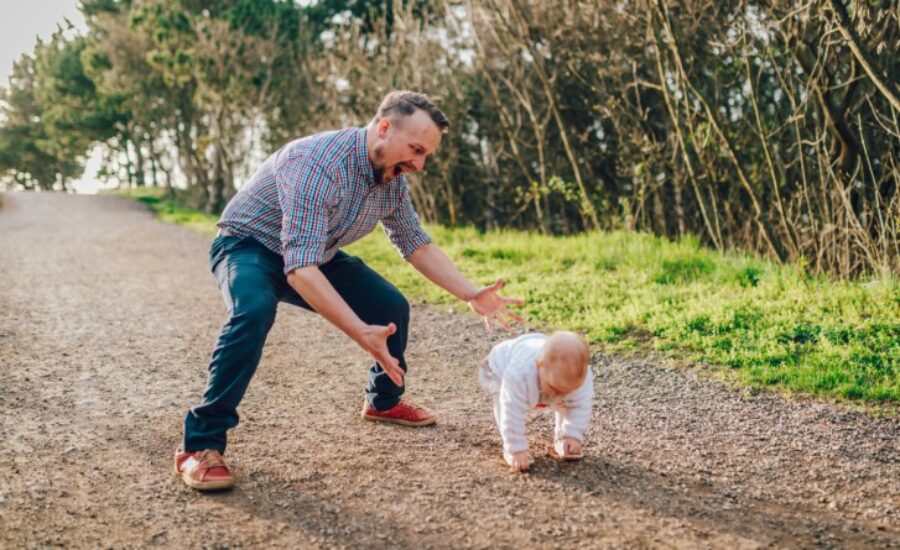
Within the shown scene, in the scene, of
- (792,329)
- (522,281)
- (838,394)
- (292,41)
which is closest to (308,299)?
(838,394)

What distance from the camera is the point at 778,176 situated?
7.94 meters

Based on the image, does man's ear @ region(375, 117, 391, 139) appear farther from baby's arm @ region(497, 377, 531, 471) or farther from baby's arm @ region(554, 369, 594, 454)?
baby's arm @ region(554, 369, 594, 454)

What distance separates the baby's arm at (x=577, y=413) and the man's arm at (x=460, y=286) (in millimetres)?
523

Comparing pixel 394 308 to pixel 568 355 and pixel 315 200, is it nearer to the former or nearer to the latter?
pixel 315 200

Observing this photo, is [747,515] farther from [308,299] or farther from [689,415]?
[308,299]

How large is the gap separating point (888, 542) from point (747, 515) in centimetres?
47

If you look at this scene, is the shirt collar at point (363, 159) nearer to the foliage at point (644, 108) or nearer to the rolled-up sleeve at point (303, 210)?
the rolled-up sleeve at point (303, 210)

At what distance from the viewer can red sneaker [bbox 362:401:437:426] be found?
4055mm

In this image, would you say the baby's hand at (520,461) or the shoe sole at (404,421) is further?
the shoe sole at (404,421)

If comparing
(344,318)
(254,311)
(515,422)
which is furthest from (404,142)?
(515,422)

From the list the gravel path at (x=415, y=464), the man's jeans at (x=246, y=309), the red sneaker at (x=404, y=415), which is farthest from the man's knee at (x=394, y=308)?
the gravel path at (x=415, y=464)

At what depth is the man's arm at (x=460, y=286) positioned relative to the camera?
3.83 meters

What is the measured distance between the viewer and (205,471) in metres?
3.19

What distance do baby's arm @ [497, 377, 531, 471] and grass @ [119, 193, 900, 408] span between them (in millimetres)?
1833
